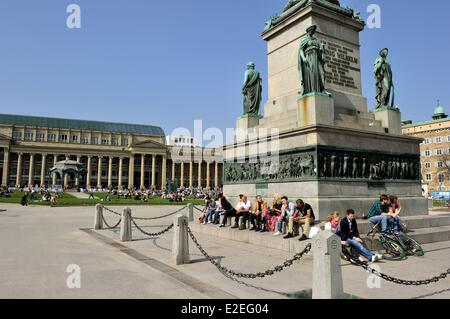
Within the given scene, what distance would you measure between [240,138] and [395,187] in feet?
23.8

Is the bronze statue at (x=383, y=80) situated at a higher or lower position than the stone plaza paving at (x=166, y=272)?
higher

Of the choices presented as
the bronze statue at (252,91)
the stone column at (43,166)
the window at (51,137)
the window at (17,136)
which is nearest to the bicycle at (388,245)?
the bronze statue at (252,91)

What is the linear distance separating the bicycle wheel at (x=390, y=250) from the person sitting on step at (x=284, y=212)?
9.02 ft

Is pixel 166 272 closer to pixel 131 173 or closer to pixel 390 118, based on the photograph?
pixel 390 118

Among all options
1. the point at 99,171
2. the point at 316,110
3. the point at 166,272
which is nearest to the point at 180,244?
the point at 166,272

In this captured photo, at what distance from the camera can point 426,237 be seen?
1208cm

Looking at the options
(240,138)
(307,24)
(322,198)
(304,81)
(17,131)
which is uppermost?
(17,131)

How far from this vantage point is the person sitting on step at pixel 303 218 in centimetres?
1080

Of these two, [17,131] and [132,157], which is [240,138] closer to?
[132,157]

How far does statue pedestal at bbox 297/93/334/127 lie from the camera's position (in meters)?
12.8

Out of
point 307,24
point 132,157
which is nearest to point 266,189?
point 307,24

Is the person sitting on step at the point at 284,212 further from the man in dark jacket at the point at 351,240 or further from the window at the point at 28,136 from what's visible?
the window at the point at 28,136

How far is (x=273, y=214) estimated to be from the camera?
12.5 m

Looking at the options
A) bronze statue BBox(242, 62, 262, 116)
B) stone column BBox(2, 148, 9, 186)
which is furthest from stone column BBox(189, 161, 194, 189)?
bronze statue BBox(242, 62, 262, 116)
